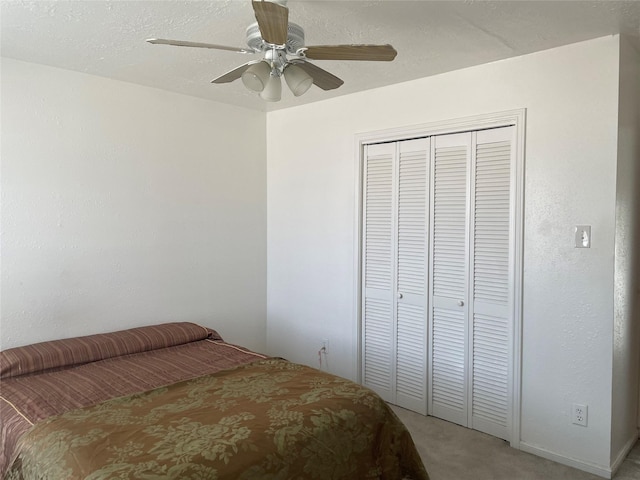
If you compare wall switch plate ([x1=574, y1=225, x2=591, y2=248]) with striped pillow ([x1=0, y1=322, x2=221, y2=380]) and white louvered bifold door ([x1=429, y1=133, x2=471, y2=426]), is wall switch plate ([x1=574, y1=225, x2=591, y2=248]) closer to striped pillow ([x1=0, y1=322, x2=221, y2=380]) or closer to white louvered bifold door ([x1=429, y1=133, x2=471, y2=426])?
white louvered bifold door ([x1=429, y1=133, x2=471, y2=426])

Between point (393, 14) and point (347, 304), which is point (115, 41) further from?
point (347, 304)

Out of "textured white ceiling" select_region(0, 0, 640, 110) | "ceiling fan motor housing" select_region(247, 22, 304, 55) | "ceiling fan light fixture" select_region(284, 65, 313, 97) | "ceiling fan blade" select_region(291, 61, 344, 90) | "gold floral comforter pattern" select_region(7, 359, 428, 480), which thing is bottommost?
"gold floral comforter pattern" select_region(7, 359, 428, 480)

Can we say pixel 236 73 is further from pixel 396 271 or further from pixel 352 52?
pixel 396 271

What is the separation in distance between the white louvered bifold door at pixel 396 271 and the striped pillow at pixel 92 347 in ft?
3.87

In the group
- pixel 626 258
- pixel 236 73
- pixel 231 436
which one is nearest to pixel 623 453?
pixel 626 258

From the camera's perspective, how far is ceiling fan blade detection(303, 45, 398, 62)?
1.83 metres

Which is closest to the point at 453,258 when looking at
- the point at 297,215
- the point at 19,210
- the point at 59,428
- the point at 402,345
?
the point at 402,345

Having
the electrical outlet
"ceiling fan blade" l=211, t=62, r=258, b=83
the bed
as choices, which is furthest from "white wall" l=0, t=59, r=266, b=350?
the electrical outlet

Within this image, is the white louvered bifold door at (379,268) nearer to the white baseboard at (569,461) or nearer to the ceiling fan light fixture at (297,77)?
the white baseboard at (569,461)

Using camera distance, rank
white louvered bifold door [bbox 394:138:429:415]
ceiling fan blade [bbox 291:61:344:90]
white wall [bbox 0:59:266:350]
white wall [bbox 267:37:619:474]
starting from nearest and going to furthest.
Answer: ceiling fan blade [bbox 291:61:344:90], white wall [bbox 267:37:619:474], white wall [bbox 0:59:266:350], white louvered bifold door [bbox 394:138:429:415]

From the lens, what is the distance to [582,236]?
2.55 m

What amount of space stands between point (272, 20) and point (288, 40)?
35 cm

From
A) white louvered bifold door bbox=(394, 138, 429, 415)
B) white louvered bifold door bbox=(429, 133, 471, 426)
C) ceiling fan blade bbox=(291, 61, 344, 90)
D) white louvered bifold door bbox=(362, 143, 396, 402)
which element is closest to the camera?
ceiling fan blade bbox=(291, 61, 344, 90)

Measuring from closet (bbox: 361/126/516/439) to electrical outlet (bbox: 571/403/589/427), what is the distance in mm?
338
